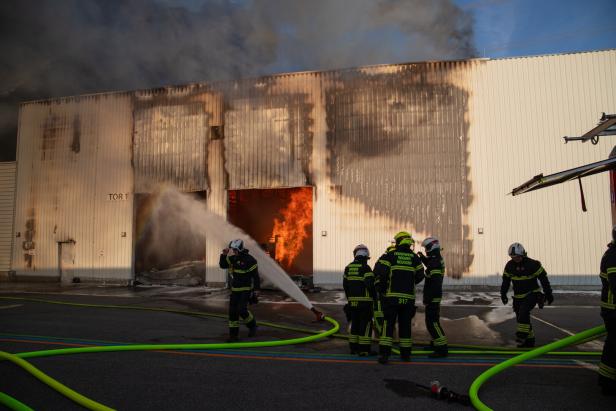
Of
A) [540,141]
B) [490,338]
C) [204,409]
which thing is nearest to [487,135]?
[540,141]

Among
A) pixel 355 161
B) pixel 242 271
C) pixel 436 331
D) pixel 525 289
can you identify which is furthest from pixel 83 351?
pixel 355 161

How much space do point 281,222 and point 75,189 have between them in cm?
1036

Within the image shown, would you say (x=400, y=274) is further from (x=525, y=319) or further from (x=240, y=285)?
(x=240, y=285)

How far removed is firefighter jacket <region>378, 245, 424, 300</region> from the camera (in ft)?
20.2

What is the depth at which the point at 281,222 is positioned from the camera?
22.3 m

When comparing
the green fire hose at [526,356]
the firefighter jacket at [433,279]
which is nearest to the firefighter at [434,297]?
the firefighter jacket at [433,279]

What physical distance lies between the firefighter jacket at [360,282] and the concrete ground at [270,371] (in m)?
0.93

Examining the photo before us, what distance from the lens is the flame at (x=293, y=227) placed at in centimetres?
2142

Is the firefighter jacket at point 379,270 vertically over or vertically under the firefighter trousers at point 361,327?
over

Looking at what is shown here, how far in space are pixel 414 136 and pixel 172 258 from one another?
550 inches

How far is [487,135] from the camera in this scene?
16.4 meters

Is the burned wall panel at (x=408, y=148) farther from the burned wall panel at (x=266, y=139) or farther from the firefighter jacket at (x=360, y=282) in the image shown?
the firefighter jacket at (x=360, y=282)

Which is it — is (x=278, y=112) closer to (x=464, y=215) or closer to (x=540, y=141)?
(x=464, y=215)

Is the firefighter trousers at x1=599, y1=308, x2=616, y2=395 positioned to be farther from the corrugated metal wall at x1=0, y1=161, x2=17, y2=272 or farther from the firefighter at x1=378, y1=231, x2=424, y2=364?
the corrugated metal wall at x1=0, y1=161, x2=17, y2=272
